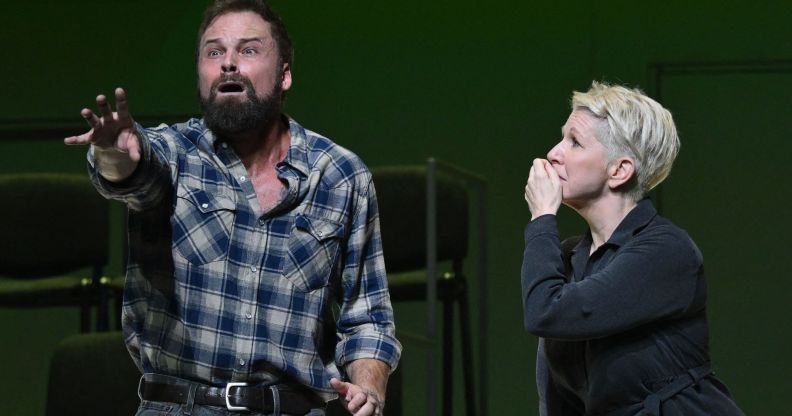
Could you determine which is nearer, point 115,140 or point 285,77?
point 115,140

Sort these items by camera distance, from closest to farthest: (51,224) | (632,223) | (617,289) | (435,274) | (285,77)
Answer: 1. (617,289)
2. (632,223)
3. (285,77)
4. (435,274)
5. (51,224)

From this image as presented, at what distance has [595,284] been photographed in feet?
6.35

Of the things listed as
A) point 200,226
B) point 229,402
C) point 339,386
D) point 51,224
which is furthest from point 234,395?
point 51,224

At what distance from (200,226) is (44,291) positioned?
1.55 metres

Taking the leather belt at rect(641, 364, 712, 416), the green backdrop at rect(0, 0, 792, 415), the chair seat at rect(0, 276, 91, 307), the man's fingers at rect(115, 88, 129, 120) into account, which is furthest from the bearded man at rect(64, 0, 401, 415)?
the chair seat at rect(0, 276, 91, 307)

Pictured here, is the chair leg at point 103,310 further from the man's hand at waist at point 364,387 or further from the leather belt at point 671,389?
the leather belt at point 671,389

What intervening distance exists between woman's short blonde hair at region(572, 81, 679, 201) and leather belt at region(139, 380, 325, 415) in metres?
0.63

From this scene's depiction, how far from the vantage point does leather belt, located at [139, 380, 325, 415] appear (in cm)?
202

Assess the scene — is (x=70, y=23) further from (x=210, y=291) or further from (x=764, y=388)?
(x=764, y=388)

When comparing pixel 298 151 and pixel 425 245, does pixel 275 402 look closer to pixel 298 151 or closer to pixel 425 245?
pixel 298 151

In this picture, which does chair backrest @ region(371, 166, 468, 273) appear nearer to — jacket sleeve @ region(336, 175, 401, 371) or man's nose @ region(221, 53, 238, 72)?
jacket sleeve @ region(336, 175, 401, 371)

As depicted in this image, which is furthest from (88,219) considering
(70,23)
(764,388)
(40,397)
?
(764,388)

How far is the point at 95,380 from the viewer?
3.16 metres

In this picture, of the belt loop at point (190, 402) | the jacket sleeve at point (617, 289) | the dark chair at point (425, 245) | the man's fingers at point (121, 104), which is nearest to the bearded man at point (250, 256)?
the belt loop at point (190, 402)
